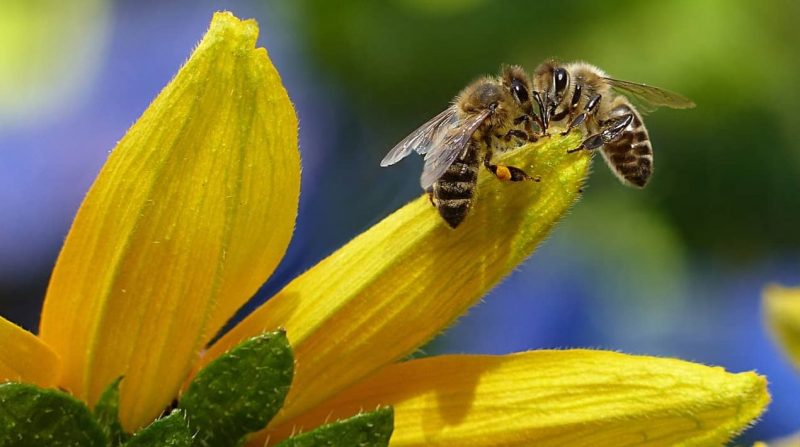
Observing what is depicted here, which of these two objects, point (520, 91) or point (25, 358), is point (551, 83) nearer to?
point (520, 91)

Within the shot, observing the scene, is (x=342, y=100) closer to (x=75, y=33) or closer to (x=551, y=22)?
(x=551, y=22)

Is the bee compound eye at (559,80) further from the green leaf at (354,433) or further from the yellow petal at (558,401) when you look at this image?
the green leaf at (354,433)

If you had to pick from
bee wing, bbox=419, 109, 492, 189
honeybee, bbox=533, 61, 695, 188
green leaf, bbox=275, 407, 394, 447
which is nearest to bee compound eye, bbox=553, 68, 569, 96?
honeybee, bbox=533, 61, 695, 188

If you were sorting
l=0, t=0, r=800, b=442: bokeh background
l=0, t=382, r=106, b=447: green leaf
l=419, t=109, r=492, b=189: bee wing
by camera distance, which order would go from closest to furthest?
l=0, t=382, r=106, b=447: green leaf
l=419, t=109, r=492, b=189: bee wing
l=0, t=0, r=800, b=442: bokeh background

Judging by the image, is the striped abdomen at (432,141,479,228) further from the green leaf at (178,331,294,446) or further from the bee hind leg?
the green leaf at (178,331,294,446)

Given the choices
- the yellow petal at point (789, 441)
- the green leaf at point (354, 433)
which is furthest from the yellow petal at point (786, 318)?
the green leaf at point (354, 433)

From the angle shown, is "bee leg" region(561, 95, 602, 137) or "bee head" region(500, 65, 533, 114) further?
"bee head" region(500, 65, 533, 114)

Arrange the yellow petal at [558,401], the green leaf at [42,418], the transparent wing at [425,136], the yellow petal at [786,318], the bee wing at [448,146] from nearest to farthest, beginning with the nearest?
the green leaf at [42,418], the yellow petal at [558,401], the bee wing at [448,146], the transparent wing at [425,136], the yellow petal at [786,318]

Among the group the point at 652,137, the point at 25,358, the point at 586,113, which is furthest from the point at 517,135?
the point at 652,137
